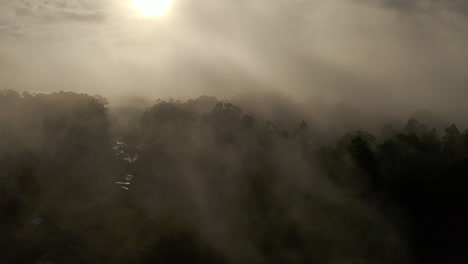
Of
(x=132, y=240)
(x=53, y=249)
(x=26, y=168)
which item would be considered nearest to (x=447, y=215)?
(x=132, y=240)

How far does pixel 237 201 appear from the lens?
2729 inches

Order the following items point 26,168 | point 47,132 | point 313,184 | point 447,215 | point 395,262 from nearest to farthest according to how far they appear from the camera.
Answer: point 395,262 → point 447,215 → point 313,184 → point 26,168 → point 47,132

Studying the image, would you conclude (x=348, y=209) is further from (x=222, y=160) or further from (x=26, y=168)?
(x=26, y=168)

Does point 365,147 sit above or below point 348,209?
above

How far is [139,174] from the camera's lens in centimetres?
8200

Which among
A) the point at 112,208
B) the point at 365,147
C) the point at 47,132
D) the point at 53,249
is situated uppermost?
the point at 365,147

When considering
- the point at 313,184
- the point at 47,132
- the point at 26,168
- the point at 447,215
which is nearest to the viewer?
the point at 447,215

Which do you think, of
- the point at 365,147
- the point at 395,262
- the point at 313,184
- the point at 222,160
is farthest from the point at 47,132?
the point at 395,262

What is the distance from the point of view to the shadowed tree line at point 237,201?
194 feet

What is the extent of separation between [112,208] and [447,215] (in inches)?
1974

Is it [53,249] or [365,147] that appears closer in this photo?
[53,249]

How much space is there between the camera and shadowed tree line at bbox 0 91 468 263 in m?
59.3

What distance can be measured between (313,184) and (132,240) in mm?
28052

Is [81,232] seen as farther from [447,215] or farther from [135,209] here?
[447,215]
